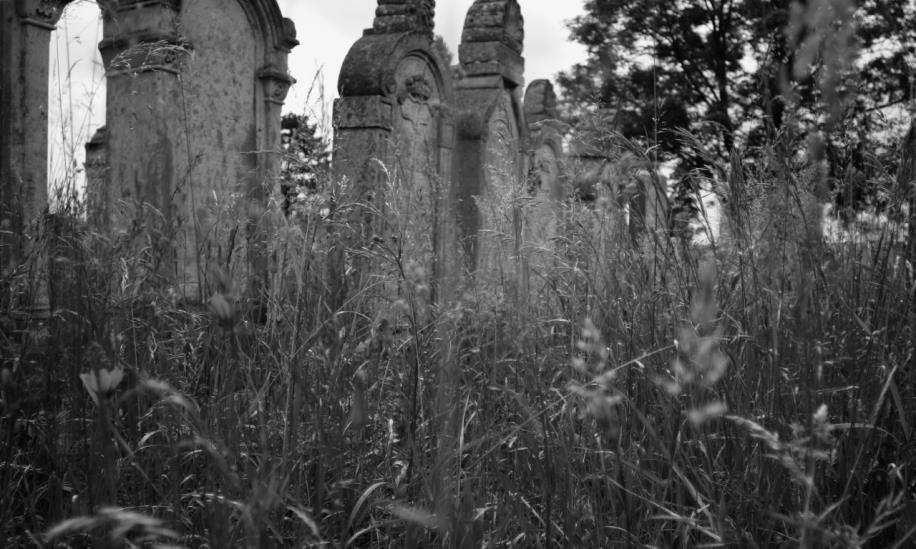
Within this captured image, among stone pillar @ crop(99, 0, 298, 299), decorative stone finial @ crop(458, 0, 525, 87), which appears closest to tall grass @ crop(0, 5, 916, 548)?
stone pillar @ crop(99, 0, 298, 299)

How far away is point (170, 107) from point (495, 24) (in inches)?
158

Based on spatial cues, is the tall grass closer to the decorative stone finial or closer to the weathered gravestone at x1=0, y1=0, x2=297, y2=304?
the weathered gravestone at x1=0, y1=0, x2=297, y2=304

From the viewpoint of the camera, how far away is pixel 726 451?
1865 millimetres

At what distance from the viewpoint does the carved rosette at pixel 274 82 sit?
5715 millimetres

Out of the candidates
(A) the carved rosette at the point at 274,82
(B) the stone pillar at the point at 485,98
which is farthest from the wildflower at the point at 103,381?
(B) the stone pillar at the point at 485,98

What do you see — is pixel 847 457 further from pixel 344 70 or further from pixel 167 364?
pixel 344 70

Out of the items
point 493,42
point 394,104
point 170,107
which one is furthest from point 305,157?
point 493,42

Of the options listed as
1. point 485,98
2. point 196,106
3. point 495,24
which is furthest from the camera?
point 495,24

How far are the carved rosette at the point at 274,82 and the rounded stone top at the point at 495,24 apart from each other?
107 inches

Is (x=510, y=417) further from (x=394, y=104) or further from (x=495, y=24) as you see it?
(x=495, y=24)

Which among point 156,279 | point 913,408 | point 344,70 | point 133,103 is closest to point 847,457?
point 913,408

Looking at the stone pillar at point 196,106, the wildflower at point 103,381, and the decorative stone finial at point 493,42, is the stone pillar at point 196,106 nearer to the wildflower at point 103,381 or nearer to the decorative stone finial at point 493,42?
the decorative stone finial at point 493,42

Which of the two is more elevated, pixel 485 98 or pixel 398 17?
pixel 398 17

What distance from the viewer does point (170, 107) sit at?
16.0 ft
